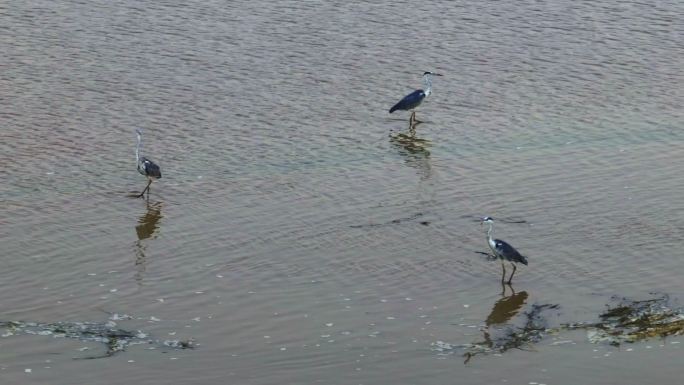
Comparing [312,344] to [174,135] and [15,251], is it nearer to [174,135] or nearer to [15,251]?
[15,251]

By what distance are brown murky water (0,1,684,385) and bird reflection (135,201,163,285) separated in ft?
0.18

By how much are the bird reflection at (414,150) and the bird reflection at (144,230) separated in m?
4.88

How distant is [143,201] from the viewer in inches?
822

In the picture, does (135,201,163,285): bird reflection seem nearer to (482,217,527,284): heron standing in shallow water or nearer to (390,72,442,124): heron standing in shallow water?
(482,217,527,284): heron standing in shallow water

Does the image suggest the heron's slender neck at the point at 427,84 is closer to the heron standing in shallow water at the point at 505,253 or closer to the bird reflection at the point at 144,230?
the bird reflection at the point at 144,230

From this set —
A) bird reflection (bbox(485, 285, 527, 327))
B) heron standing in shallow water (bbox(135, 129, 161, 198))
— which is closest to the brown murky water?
bird reflection (bbox(485, 285, 527, 327))

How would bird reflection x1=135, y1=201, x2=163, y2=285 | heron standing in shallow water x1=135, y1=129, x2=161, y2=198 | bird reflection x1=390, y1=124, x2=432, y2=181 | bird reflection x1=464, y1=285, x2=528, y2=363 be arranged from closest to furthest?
bird reflection x1=464, y1=285, x2=528, y2=363, bird reflection x1=135, y1=201, x2=163, y2=285, heron standing in shallow water x1=135, y1=129, x2=161, y2=198, bird reflection x1=390, y1=124, x2=432, y2=181

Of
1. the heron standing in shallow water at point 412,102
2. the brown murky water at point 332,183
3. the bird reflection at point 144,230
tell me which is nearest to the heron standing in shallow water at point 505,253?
the brown murky water at point 332,183

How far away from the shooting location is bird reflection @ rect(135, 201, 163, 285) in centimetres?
1806

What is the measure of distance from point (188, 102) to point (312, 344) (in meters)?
11.3

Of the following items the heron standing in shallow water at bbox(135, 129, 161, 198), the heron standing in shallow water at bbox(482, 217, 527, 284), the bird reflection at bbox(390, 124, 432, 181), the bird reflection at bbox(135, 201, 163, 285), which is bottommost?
the bird reflection at bbox(135, 201, 163, 285)

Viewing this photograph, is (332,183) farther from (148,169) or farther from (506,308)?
(506,308)

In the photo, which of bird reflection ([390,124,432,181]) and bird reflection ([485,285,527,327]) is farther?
bird reflection ([390,124,432,181])

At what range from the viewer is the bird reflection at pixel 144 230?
18.1 meters
